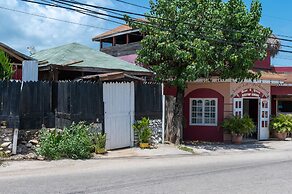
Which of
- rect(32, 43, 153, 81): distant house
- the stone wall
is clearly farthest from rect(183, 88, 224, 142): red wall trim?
the stone wall

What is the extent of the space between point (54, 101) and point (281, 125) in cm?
1307

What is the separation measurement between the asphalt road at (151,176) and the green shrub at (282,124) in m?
8.10

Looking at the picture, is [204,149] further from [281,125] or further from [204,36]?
[281,125]

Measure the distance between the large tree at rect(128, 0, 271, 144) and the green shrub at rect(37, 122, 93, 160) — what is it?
5412 mm

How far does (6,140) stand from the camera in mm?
13328

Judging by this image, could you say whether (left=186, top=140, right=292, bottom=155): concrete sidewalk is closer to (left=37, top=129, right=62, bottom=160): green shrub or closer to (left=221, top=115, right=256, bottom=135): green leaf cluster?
(left=221, top=115, right=256, bottom=135): green leaf cluster

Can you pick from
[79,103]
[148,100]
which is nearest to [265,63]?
[148,100]

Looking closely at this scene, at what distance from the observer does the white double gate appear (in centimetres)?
1529

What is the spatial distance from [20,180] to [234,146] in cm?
1167

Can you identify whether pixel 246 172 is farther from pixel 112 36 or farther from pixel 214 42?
pixel 112 36

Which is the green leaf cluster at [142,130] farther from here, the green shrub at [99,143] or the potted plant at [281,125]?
the potted plant at [281,125]

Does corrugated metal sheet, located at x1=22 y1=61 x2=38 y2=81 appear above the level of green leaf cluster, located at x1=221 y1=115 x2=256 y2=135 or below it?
above

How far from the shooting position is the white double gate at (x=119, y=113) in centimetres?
1529

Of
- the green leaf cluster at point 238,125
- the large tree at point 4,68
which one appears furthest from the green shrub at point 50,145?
the green leaf cluster at point 238,125
